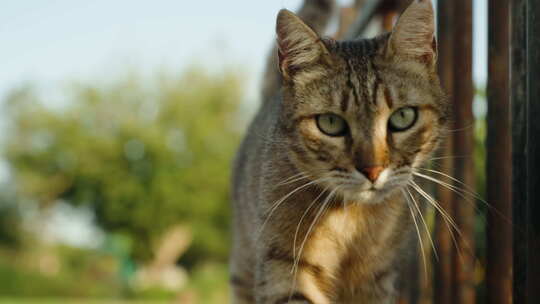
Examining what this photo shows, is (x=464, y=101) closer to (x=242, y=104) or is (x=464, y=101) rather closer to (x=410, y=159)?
(x=410, y=159)

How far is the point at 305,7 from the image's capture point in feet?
10.2

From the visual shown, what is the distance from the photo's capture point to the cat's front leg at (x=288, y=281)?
73.1 inches

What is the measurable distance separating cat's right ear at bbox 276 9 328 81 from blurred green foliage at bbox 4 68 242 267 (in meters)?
16.2

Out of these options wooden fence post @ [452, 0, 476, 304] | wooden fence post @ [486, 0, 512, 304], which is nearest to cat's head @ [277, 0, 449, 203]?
wooden fence post @ [486, 0, 512, 304]

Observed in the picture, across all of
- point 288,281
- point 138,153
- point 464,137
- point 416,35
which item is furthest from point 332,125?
point 138,153

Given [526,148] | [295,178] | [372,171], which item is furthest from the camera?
[295,178]

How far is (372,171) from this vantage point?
1.66m

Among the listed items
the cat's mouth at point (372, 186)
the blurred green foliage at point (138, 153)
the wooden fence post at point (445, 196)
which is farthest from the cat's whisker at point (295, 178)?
the blurred green foliage at point (138, 153)

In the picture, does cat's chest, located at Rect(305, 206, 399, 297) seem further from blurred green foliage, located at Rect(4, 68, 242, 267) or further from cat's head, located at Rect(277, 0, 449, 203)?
blurred green foliage, located at Rect(4, 68, 242, 267)

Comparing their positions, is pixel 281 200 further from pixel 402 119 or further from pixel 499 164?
pixel 499 164

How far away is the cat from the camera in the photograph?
1730 mm

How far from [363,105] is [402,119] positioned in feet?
0.42

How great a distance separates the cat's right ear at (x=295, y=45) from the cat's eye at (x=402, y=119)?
11.1 inches

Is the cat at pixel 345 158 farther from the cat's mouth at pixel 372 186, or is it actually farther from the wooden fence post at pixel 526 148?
the wooden fence post at pixel 526 148
